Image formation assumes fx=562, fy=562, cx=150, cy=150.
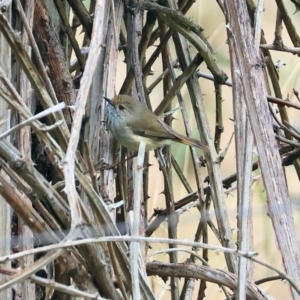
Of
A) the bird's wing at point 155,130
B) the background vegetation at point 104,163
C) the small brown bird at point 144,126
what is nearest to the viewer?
the background vegetation at point 104,163

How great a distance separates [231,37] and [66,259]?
16.1 inches

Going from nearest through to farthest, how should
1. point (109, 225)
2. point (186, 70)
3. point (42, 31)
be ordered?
point (109, 225), point (42, 31), point (186, 70)

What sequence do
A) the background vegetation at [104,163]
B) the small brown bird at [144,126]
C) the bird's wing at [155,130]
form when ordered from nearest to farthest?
the background vegetation at [104,163], the small brown bird at [144,126], the bird's wing at [155,130]

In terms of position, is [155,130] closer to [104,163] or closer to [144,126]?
[144,126]

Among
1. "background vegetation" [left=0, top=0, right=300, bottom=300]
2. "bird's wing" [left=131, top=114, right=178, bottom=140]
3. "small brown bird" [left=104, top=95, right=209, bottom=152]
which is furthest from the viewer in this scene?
"bird's wing" [left=131, top=114, right=178, bottom=140]

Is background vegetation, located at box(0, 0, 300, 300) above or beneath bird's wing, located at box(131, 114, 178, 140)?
beneath

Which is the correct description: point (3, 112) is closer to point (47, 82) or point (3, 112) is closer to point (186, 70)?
point (47, 82)

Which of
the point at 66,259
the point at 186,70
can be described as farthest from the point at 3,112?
the point at 186,70

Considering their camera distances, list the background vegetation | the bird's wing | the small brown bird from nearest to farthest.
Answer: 1. the background vegetation
2. the small brown bird
3. the bird's wing

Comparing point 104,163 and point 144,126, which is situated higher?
point 144,126

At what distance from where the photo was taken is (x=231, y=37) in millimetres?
843

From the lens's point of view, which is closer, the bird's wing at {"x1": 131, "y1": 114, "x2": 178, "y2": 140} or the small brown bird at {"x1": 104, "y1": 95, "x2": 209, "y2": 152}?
the small brown bird at {"x1": 104, "y1": 95, "x2": 209, "y2": 152}

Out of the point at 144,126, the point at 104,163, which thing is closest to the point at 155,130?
the point at 144,126

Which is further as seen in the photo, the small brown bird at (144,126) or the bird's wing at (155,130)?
the bird's wing at (155,130)
